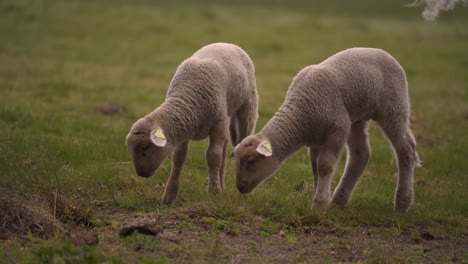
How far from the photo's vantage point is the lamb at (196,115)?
678 centimetres

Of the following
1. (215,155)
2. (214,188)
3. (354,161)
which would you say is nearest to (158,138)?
(215,155)

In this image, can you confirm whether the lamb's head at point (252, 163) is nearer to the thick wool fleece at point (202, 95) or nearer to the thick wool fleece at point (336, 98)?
the thick wool fleece at point (336, 98)

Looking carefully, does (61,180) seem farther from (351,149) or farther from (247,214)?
(351,149)

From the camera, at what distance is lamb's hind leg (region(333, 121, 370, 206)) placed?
7734 millimetres

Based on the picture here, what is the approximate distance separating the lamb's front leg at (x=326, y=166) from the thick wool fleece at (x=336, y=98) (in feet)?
0.45

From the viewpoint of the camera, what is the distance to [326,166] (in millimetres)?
6945

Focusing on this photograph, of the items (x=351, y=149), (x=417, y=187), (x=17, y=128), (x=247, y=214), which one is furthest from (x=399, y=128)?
(x=17, y=128)

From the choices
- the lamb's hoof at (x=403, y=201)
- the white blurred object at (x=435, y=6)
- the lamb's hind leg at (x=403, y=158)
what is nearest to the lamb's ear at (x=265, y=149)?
the lamb's hind leg at (x=403, y=158)

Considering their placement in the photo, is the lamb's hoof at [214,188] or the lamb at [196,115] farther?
the lamb's hoof at [214,188]

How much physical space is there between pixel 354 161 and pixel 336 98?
1.14 metres

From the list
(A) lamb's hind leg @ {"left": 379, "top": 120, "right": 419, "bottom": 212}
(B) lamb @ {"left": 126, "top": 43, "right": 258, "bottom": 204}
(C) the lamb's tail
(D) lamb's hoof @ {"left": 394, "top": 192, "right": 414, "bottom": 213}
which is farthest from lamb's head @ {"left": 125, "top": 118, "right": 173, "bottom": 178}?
(D) lamb's hoof @ {"left": 394, "top": 192, "right": 414, "bottom": 213}

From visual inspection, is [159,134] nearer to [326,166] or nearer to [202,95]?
[202,95]

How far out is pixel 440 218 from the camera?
23.7 ft

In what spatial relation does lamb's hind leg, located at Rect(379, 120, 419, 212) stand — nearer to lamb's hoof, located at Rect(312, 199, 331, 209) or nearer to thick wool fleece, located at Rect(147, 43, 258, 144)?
lamb's hoof, located at Rect(312, 199, 331, 209)
